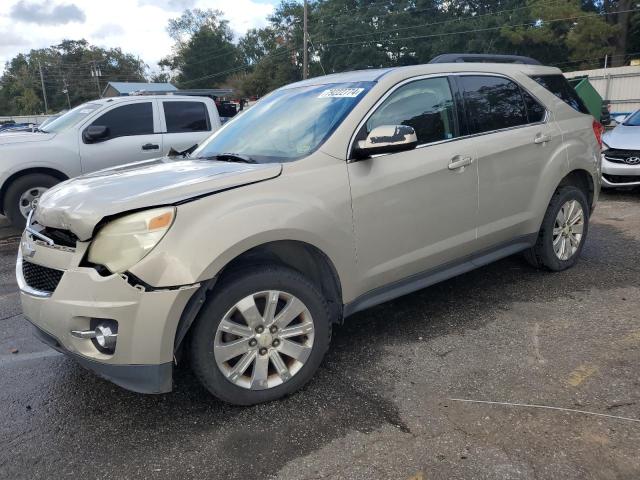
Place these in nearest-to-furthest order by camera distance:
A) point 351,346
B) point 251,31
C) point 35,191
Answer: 1. point 351,346
2. point 35,191
3. point 251,31

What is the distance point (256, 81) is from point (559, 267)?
65.4 m

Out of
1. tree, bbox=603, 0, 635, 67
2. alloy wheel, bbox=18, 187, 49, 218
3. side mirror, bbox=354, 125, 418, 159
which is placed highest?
tree, bbox=603, 0, 635, 67

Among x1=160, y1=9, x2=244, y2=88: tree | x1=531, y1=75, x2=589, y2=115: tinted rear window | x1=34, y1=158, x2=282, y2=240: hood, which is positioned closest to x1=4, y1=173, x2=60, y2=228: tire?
x1=34, y1=158, x2=282, y2=240: hood

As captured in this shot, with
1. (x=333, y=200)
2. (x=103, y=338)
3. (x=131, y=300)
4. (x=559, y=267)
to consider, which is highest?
(x=333, y=200)

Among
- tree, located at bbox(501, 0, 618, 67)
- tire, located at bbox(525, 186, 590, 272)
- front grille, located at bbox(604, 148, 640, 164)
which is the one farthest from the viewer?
tree, located at bbox(501, 0, 618, 67)

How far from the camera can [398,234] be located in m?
3.37

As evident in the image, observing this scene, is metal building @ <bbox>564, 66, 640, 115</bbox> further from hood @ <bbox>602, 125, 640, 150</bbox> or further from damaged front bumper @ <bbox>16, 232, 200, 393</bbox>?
damaged front bumper @ <bbox>16, 232, 200, 393</bbox>

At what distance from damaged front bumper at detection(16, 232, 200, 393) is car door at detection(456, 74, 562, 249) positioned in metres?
2.36

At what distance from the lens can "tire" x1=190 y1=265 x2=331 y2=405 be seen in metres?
2.66

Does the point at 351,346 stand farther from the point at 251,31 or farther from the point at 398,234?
the point at 251,31

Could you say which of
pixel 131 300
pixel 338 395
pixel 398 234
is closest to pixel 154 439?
pixel 131 300

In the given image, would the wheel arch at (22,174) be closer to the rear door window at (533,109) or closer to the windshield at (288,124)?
the windshield at (288,124)

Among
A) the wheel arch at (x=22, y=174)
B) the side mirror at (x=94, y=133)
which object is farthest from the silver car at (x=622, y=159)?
the wheel arch at (x=22, y=174)

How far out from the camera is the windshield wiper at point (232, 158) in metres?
3.34
